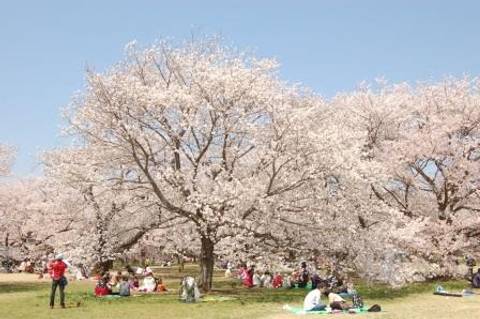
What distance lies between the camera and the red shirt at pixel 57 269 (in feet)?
70.1

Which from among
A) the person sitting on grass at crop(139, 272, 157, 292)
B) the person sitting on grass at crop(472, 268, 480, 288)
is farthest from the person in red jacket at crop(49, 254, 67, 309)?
the person sitting on grass at crop(472, 268, 480, 288)

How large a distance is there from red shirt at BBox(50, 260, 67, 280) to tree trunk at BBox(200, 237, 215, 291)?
22.1 feet

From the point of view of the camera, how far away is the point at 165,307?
71.6 feet

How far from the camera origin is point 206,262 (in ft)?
87.7

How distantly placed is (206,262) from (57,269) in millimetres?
7247

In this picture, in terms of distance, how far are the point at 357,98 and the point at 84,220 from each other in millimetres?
19672

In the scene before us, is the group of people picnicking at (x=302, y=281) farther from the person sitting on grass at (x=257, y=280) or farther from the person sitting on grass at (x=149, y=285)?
the person sitting on grass at (x=149, y=285)

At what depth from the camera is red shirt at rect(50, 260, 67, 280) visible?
21359 millimetres

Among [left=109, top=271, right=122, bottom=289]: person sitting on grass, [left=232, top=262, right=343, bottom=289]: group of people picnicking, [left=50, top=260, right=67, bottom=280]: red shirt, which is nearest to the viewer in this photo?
[left=50, top=260, right=67, bottom=280]: red shirt

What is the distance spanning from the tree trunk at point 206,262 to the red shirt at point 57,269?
22.1ft

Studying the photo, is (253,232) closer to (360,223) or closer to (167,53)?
(360,223)

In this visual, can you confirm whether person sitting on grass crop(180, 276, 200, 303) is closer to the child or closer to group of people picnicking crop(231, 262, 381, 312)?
group of people picnicking crop(231, 262, 381, 312)

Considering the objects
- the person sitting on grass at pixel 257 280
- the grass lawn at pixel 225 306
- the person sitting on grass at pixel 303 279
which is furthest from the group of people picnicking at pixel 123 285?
the person sitting on grass at pixel 303 279

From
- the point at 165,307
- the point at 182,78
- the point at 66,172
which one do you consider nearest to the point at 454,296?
the point at 165,307
